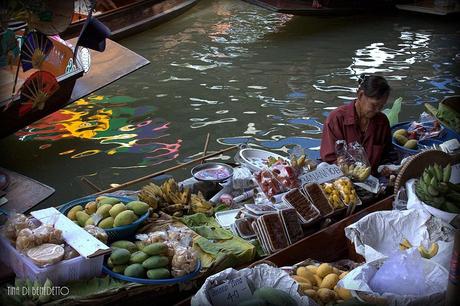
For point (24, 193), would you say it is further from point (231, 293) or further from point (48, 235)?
point (231, 293)

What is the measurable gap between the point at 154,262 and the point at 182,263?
0.44 feet

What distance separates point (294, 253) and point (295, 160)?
87cm

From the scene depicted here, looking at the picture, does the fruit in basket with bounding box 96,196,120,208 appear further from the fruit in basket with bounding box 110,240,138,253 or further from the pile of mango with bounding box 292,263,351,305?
the pile of mango with bounding box 292,263,351,305

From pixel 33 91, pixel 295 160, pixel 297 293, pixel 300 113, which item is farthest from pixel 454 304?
pixel 300 113

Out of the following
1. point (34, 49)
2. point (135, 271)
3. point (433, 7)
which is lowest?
point (135, 271)

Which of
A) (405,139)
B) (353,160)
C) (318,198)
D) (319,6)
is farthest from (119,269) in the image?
(319,6)

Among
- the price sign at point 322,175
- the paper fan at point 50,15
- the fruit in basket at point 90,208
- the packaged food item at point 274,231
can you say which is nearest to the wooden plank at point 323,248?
the packaged food item at point 274,231

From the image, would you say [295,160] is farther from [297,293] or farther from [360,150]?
[297,293]

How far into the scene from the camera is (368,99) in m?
3.82

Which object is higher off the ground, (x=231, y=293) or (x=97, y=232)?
(x=97, y=232)

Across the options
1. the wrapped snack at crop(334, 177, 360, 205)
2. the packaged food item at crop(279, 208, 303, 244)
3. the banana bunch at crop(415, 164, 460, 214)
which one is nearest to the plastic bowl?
the packaged food item at crop(279, 208, 303, 244)

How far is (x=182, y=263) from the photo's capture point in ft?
8.45

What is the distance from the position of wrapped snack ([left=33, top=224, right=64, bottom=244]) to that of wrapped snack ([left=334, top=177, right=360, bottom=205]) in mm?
1790

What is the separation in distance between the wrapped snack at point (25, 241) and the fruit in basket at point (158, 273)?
0.54 m
